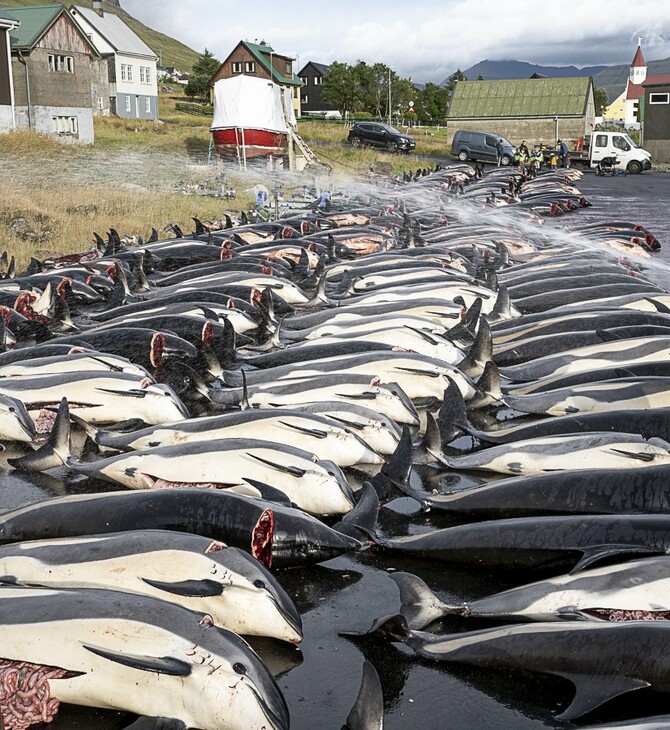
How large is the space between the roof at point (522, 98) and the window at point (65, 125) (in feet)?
110

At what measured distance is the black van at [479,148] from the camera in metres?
60.4

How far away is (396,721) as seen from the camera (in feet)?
16.4

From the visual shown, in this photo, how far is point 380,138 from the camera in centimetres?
6581

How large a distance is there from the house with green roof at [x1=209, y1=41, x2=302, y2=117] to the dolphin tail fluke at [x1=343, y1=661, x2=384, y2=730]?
91.0 meters

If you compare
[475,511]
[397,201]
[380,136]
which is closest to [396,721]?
[475,511]

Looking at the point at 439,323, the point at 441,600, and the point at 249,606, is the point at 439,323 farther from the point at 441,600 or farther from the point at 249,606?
the point at 249,606

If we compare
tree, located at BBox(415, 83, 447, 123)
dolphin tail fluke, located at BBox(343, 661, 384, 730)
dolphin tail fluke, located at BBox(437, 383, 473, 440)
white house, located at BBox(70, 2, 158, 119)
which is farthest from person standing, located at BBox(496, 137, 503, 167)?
tree, located at BBox(415, 83, 447, 123)

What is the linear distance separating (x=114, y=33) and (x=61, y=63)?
26507 millimetres

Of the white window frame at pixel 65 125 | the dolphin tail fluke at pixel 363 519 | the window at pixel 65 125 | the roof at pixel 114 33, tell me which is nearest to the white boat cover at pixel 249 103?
the white window frame at pixel 65 125

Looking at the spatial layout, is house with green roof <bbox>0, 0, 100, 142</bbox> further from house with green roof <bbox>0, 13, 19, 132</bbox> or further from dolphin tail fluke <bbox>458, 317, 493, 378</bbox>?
dolphin tail fluke <bbox>458, 317, 493, 378</bbox>

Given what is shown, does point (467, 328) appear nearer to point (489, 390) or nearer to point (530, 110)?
point (489, 390)

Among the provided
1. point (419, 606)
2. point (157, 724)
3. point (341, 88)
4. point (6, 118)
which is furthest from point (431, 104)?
point (157, 724)

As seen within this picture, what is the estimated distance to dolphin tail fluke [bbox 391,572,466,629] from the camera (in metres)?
5.75

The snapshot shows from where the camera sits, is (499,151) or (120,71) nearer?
(499,151)
